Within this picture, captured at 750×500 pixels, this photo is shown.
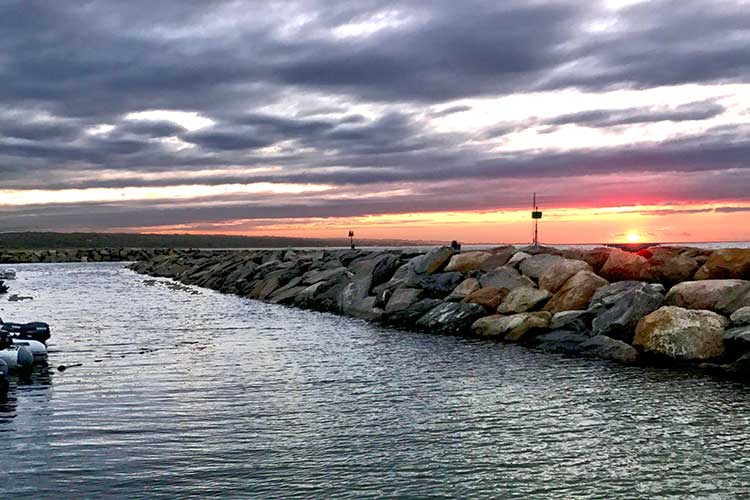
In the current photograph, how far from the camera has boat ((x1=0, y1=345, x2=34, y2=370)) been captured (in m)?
19.3

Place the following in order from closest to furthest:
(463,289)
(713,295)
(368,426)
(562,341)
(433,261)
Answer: (368,426)
(713,295)
(562,341)
(463,289)
(433,261)

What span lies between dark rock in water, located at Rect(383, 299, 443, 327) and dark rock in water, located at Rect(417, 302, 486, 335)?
748 millimetres

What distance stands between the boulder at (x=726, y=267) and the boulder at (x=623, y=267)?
228cm

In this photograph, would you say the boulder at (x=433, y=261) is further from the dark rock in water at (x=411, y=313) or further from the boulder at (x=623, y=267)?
the boulder at (x=623, y=267)

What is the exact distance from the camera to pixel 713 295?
862 inches

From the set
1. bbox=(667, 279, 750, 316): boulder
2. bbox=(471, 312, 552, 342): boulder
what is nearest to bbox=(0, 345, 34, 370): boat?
bbox=(471, 312, 552, 342): boulder

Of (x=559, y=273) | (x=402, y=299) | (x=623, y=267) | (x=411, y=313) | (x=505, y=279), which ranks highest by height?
(x=623, y=267)

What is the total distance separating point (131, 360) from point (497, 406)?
12.3m

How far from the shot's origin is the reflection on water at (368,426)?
1068 cm

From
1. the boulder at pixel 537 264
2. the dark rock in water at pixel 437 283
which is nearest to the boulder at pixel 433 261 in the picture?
the dark rock in water at pixel 437 283

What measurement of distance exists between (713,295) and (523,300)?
7002 mm

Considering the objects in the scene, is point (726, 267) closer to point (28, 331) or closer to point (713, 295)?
point (713, 295)

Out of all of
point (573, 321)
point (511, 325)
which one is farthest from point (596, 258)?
point (511, 325)

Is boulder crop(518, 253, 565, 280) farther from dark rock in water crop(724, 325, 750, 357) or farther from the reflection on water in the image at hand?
dark rock in water crop(724, 325, 750, 357)
